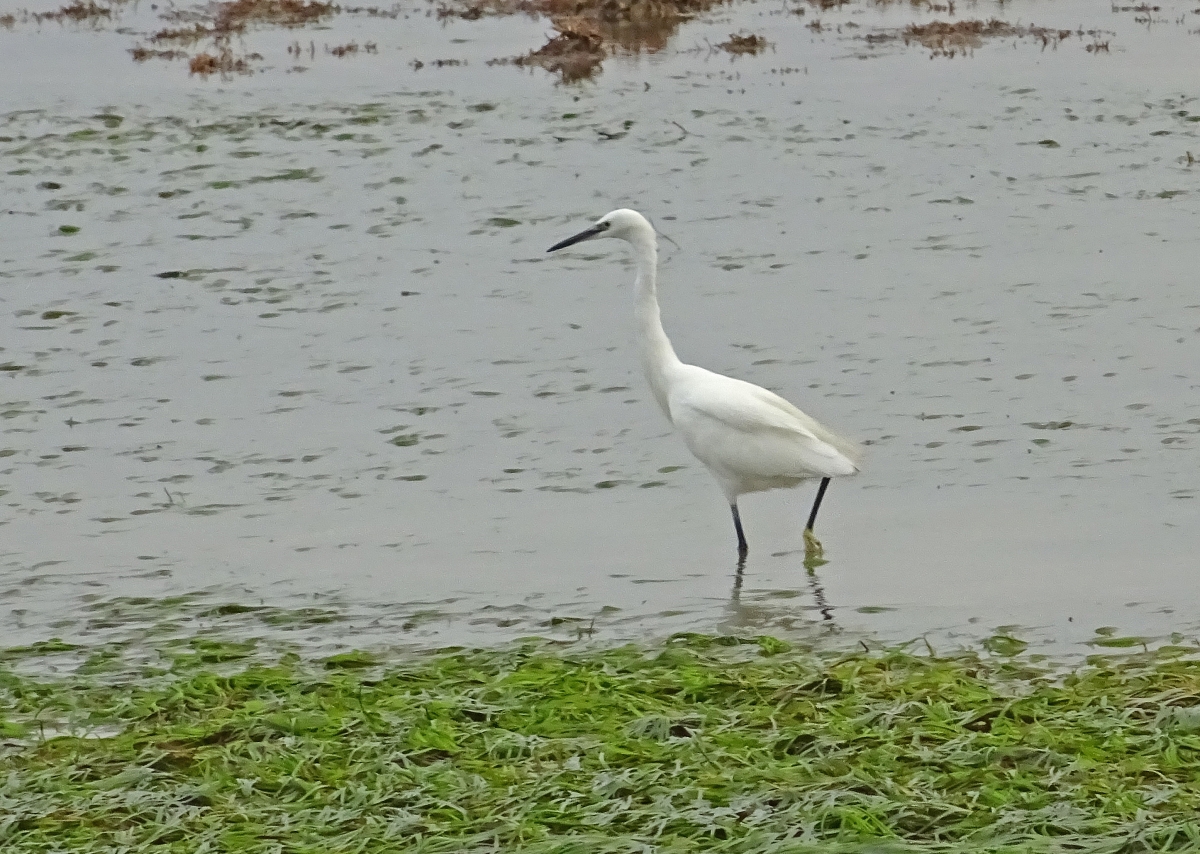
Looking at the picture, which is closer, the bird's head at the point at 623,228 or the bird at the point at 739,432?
→ the bird at the point at 739,432

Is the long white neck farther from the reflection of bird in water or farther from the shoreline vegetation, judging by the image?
the shoreline vegetation

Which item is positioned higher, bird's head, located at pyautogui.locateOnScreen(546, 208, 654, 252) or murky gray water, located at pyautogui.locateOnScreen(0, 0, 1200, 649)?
bird's head, located at pyautogui.locateOnScreen(546, 208, 654, 252)

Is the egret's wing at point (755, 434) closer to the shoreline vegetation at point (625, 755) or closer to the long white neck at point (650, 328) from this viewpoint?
→ the long white neck at point (650, 328)

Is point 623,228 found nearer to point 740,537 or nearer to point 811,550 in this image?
point 740,537

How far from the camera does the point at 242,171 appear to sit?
21375 millimetres

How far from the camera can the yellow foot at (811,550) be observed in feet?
30.6

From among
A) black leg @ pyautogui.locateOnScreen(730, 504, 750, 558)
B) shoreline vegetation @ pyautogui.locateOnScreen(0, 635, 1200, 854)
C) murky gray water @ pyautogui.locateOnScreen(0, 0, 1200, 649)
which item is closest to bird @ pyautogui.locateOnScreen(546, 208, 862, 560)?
black leg @ pyautogui.locateOnScreen(730, 504, 750, 558)

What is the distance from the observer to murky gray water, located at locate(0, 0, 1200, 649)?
9227mm

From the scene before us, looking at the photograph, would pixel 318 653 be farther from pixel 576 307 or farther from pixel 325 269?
pixel 325 269

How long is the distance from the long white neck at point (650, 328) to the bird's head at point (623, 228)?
49 mm

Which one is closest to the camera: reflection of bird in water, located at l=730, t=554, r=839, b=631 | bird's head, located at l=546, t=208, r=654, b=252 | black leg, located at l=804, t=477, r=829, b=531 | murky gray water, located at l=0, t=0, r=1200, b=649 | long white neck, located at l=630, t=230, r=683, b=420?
reflection of bird in water, located at l=730, t=554, r=839, b=631

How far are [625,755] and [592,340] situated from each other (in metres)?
8.23

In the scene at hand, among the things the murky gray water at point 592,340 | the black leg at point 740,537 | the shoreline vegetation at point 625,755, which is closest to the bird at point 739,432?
the black leg at point 740,537


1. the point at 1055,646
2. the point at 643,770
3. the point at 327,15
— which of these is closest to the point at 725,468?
the point at 1055,646
